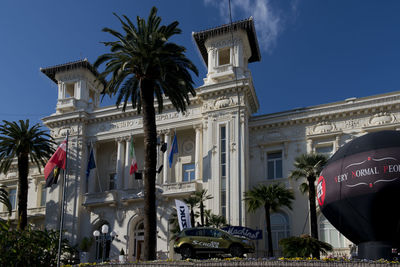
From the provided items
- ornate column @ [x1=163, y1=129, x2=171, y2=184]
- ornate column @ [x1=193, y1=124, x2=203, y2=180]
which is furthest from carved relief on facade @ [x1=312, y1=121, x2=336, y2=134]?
ornate column @ [x1=163, y1=129, x2=171, y2=184]

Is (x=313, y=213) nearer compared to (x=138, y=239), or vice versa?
(x=313, y=213)

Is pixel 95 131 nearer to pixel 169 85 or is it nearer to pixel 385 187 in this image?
pixel 169 85

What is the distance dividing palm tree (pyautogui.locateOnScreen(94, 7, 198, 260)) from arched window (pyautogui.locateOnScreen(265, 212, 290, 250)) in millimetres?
12993

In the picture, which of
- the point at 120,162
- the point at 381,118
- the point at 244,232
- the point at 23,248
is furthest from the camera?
the point at 120,162

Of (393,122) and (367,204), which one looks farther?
(393,122)

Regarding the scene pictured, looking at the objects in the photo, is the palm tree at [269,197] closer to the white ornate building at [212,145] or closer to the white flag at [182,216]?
the white ornate building at [212,145]

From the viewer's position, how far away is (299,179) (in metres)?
38.2

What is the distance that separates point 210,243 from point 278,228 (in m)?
12.6

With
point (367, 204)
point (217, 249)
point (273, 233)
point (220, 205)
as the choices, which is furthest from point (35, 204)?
point (367, 204)

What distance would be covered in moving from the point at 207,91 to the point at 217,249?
17086 mm

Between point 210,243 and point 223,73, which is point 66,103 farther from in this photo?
point 210,243

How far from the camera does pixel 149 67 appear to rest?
98.0ft

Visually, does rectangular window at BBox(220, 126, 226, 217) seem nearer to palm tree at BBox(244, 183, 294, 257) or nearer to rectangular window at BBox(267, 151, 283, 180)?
palm tree at BBox(244, 183, 294, 257)

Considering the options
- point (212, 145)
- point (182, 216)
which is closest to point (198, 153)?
point (212, 145)
